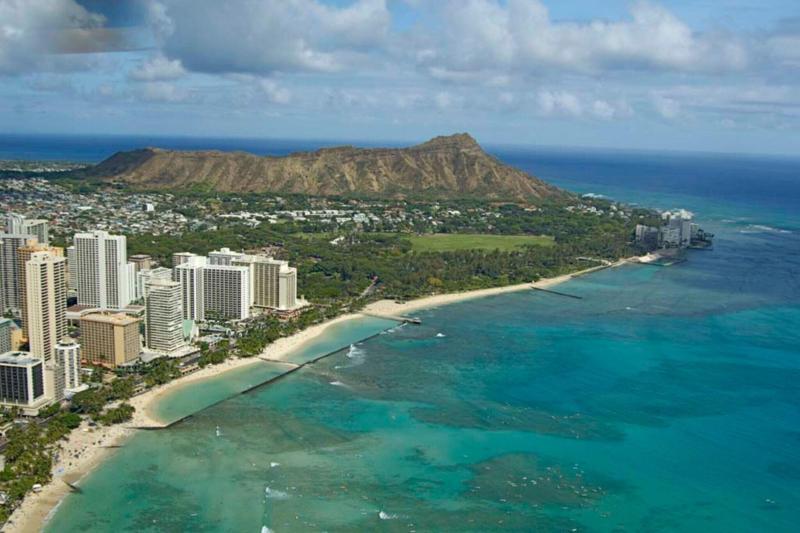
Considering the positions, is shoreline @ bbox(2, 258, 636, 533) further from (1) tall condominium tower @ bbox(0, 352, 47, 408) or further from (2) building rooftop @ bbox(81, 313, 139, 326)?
(2) building rooftop @ bbox(81, 313, 139, 326)

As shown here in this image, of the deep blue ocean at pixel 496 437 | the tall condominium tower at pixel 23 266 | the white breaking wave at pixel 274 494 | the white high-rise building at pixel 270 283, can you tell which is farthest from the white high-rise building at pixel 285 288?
the white breaking wave at pixel 274 494

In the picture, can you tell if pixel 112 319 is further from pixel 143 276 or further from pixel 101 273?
pixel 143 276

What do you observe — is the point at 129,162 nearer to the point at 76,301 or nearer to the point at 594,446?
the point at 76,301

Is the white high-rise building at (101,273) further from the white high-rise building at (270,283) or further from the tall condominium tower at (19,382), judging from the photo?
the tall condominium tower at (19,382)

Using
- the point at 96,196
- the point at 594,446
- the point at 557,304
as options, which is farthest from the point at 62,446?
the point at 96,196

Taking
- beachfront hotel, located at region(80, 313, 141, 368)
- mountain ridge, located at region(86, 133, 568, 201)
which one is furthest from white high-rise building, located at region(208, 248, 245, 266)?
mountain ridge, located at region(86, 133, 568, 201)

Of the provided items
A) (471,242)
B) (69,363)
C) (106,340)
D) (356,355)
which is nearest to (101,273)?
(106,340)
